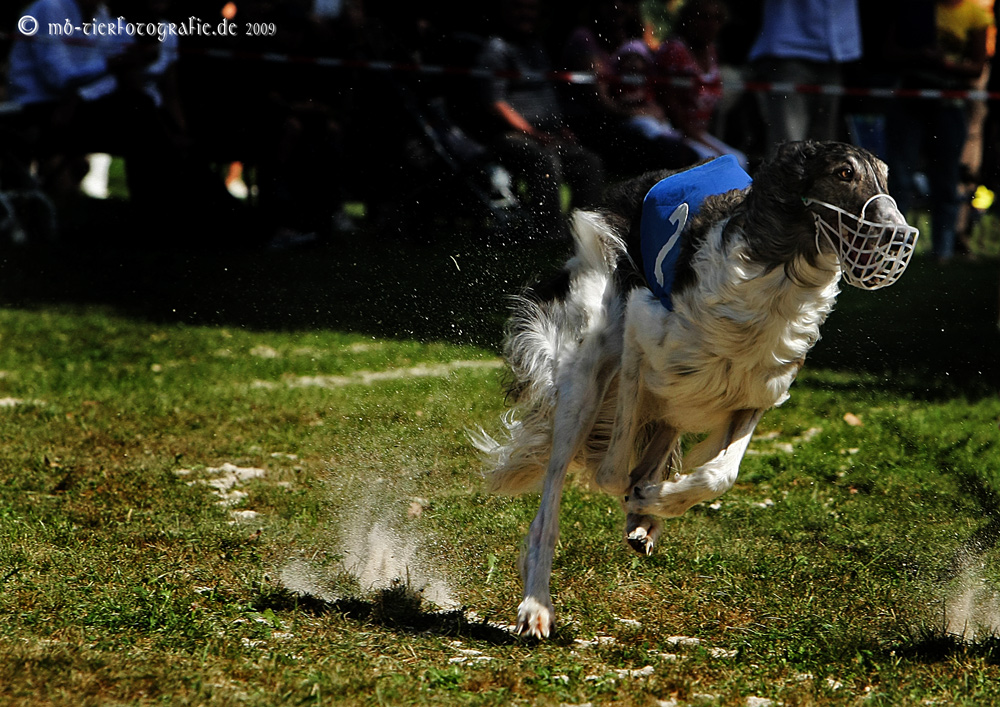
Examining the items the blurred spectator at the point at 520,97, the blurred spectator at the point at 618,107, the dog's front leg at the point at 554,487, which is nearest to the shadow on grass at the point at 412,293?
the dog's front leg at the point at 554,487

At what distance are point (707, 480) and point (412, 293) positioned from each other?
2966 mm

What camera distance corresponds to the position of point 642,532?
13.1ft

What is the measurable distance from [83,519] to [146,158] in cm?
668

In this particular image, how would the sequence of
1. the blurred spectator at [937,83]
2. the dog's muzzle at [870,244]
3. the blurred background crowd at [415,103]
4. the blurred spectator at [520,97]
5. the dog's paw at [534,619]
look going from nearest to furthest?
1. the dog's muzzle at [870,244]
2. the dog's paw at [534,619]
3. the blurred spectator at [520,97]
4. the blurred background crowd at [415,103]
5. the blurred spectator at [937,83]

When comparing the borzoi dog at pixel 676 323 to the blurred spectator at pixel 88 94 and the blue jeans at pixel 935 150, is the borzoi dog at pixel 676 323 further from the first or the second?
the blurred spectator at pixel 88 94

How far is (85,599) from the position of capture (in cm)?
368

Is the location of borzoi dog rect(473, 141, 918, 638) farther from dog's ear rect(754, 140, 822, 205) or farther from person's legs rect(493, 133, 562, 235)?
person's legs rect(493, 133, 562, 235)

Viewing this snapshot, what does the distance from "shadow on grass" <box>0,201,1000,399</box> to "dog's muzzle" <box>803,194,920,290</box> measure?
152 centimetres

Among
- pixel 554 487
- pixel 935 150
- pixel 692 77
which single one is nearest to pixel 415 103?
pixel 692 77

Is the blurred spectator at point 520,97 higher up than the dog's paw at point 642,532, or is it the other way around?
the blurred spectator at point 520,97

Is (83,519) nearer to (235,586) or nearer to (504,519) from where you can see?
(235,586)

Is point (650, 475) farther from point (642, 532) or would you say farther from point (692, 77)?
point (692, 77)

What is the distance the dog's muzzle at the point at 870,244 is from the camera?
3.00m

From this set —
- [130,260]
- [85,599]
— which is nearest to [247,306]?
[130,260]
